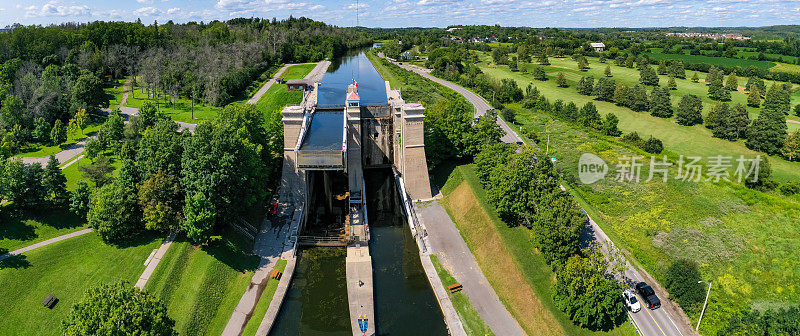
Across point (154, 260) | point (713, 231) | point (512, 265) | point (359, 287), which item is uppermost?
point (154, 260)

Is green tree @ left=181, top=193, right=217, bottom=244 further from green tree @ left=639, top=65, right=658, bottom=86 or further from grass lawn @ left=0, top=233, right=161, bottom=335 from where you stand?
green tree @ left=639, top=65, right=658, bottom=86

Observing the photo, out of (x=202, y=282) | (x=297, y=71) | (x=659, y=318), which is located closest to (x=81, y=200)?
(x=202, y=282)

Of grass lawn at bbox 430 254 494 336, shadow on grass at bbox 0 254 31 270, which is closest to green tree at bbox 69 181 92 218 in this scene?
shadow on grass at bbox 0 254 31 270

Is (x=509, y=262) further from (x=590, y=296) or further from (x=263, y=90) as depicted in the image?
(x=263, y=90)

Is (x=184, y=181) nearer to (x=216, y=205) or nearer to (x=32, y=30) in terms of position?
(x=216, y=205)

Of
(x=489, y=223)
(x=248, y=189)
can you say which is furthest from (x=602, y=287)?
(x=248, y=189)

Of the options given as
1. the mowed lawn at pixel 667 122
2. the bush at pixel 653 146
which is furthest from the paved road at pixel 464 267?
the mowed lawn at pixel 667 122
